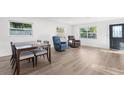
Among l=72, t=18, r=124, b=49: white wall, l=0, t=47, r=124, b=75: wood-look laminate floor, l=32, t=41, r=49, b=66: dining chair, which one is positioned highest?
l=72, t=18, r=124, b=49: white wall

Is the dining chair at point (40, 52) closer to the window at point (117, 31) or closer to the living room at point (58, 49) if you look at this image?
the living room at point (58, 49)

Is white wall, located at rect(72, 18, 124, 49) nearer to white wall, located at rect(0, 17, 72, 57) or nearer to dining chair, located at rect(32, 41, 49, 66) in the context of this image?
white wall, located at rect(0, 17, 72, 57)

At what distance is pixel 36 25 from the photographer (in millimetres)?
5609

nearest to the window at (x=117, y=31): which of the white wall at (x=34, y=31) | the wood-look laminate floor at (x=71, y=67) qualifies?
the wood-look laminate floor at (x=71, y=67)

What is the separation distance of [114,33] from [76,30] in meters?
3.34

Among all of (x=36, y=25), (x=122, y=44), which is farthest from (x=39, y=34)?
(x=122, y=44)

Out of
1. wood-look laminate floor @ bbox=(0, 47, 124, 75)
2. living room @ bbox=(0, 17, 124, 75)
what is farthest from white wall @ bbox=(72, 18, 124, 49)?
wood-look laminate floor @ bbox=(0, 47, 124, 75)

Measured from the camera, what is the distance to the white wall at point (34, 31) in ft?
13.7

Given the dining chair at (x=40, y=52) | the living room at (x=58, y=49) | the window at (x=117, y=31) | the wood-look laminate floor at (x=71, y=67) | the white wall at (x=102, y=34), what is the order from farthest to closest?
1. the white wall at (x=102, y=34)
2. the window at (x=117, y=31)
3. the dining chair at (x=40, y=52)
4. the wood-look laminate floor at (x=71, y=67)
5. the living room at (x=58, y=49)

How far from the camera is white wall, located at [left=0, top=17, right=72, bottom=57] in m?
4.18

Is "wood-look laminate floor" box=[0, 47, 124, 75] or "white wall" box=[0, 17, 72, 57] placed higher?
"white wall" box=[0, 17, 72, 57]

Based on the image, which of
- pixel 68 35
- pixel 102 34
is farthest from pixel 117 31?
pixel 68 35

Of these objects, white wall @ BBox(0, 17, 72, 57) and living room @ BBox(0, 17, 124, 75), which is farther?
white wall @ BBox(0, 17, 72, 57)
